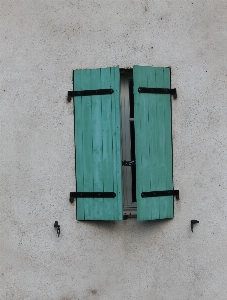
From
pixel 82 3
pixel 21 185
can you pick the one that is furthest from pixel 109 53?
pixel 21 185

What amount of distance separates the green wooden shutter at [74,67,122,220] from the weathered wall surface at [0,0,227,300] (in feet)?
0.51

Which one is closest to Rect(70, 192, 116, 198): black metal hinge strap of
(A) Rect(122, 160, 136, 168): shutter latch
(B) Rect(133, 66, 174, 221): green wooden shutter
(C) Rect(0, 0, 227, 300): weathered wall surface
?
(C) Rect(0, 0, 227, 300): weathered wall surface

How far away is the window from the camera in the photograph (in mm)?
5363

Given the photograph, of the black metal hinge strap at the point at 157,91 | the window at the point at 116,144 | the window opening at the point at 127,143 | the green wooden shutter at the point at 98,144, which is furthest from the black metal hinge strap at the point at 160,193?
the black metal hinge strap at the point at 157,91

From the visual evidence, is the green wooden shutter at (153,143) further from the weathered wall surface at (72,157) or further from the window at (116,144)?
the weathered wall surface at (72,157)

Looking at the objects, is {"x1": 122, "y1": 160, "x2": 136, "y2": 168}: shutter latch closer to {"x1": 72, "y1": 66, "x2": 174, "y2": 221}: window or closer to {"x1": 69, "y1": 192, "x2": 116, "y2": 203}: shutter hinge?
{"x1": 72, "y1": 66, "x2": 174, "y2": 221}: window

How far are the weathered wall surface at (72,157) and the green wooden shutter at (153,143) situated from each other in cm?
13

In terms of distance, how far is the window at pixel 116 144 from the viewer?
17.6ft

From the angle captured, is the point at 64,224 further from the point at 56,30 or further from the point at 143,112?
the point at 56,30

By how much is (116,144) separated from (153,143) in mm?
371

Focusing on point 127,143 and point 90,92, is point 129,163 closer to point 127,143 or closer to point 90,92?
point 127,143

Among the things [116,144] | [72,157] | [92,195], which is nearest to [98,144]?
[116,144]

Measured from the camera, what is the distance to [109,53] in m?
5.64

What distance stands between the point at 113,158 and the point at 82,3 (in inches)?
65.1
